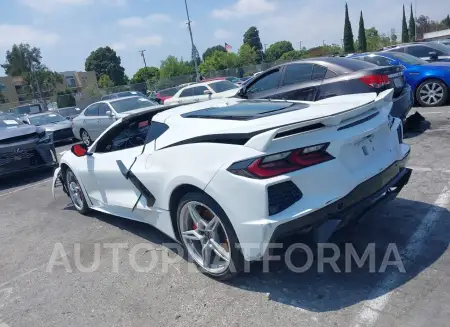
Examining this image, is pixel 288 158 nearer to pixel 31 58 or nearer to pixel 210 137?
pixel 210 137

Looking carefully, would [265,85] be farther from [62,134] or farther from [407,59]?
[62,134]

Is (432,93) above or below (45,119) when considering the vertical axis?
below

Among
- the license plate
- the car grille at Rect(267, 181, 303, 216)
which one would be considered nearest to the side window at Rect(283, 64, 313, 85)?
the license plate

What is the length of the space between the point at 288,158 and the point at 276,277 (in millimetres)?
1080

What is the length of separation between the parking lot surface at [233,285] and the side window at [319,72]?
2.75 meters

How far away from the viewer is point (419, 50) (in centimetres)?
1228

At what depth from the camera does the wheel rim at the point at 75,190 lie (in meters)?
5.21

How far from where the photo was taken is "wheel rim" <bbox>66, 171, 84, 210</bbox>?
5.21 m

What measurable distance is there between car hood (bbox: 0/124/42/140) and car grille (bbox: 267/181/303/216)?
7020 mm

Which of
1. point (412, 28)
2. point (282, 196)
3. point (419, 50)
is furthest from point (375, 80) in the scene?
point (412, 28)

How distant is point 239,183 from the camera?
264 centimetres

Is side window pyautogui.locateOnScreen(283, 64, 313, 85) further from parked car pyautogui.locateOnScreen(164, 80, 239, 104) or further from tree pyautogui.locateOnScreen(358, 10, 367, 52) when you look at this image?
tree pyautogui.locateOnScreen(358, 10, 367, 52)

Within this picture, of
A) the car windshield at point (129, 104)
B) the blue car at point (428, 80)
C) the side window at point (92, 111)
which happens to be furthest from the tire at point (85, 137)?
the blue car at point (428, 80)

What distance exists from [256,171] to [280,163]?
0.17 m
